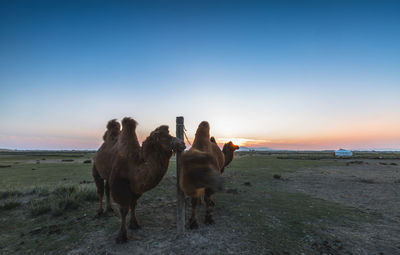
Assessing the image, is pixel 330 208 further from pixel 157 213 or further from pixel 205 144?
pixel 157 213

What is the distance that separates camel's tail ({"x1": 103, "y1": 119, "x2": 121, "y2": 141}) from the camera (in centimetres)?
771

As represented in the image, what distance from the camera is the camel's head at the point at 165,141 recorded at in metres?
4.79

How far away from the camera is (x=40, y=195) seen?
10133 mm

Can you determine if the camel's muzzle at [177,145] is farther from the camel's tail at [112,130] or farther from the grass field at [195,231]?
the camel's tail at [112,130]

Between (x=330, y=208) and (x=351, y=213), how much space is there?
0.77 metres

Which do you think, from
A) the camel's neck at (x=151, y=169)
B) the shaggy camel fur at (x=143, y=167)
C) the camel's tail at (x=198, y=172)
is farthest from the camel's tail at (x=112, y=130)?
the camel's tail at (x=198, y=172)

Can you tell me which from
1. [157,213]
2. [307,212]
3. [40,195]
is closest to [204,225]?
[157,213]

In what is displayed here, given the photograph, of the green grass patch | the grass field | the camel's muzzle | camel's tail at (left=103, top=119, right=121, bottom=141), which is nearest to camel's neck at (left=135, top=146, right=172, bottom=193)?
the camel's muzzle

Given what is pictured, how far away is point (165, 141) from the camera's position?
492cm

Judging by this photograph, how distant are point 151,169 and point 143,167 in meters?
0.23

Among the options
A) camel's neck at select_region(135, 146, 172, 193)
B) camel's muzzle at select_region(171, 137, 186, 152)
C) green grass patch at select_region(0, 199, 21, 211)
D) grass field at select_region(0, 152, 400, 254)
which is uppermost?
camel's muzzle at select_region(171, 137, 186, 152)

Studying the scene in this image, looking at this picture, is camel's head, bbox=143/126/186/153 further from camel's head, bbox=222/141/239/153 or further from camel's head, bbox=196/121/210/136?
camel's head, bbox=222/141/239/153

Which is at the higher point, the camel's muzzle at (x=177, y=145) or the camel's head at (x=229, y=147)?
the camel's muzzle at (x=177, y=145)

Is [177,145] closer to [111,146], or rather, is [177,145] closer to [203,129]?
[203,129]
